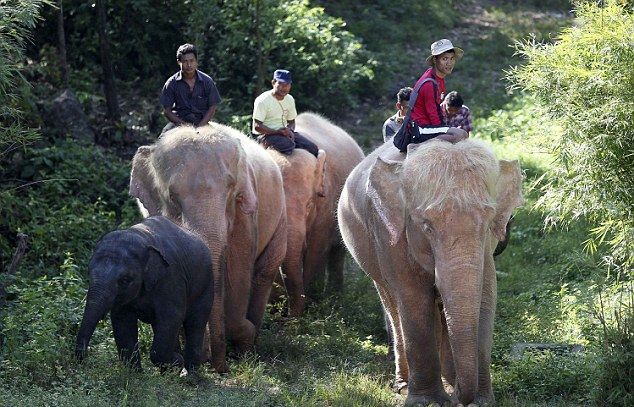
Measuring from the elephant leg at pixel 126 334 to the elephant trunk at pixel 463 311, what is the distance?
234cm

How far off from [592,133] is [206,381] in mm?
3308

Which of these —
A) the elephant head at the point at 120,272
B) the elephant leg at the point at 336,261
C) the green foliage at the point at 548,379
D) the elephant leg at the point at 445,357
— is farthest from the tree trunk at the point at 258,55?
the elephant leg at the point at 445,357

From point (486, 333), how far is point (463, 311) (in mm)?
720

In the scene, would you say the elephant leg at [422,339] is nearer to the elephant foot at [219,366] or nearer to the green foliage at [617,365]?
Answer: the green foliage at [617,365]

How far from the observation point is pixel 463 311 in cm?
724

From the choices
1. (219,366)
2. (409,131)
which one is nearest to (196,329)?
(219,366)

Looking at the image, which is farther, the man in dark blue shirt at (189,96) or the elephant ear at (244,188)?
the man in dark blue shirt at (189,96)

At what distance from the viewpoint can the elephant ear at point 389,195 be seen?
790 cm

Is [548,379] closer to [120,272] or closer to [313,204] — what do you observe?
[120,272]

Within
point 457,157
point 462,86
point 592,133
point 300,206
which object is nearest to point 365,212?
point 457,157

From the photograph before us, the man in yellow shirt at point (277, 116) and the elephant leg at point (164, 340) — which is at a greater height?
the man in yellow shirt at point (277, 116)

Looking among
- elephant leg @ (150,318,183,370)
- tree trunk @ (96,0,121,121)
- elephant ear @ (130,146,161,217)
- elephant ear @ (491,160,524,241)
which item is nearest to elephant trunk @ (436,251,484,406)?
elephant ear @ (491,160,524,241)

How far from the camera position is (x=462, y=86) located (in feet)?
63.9

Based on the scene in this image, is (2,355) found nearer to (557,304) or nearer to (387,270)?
(387,270)
